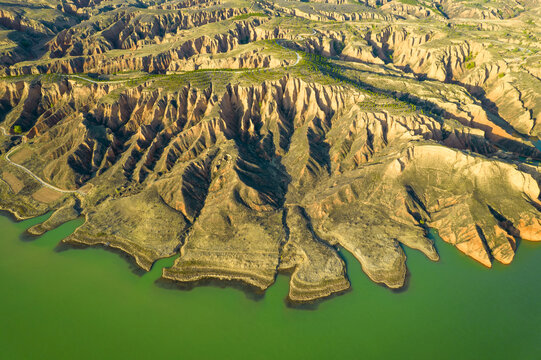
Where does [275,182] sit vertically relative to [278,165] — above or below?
below

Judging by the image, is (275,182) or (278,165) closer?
(275,182)

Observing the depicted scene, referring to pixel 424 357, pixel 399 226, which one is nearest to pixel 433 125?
pixel 399 226

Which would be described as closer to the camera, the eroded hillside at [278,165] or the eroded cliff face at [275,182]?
the eroded cliff face at [275,182]

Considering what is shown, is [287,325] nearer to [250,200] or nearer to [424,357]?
[424,357]

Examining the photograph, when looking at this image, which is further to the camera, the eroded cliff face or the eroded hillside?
the eroded hillside
